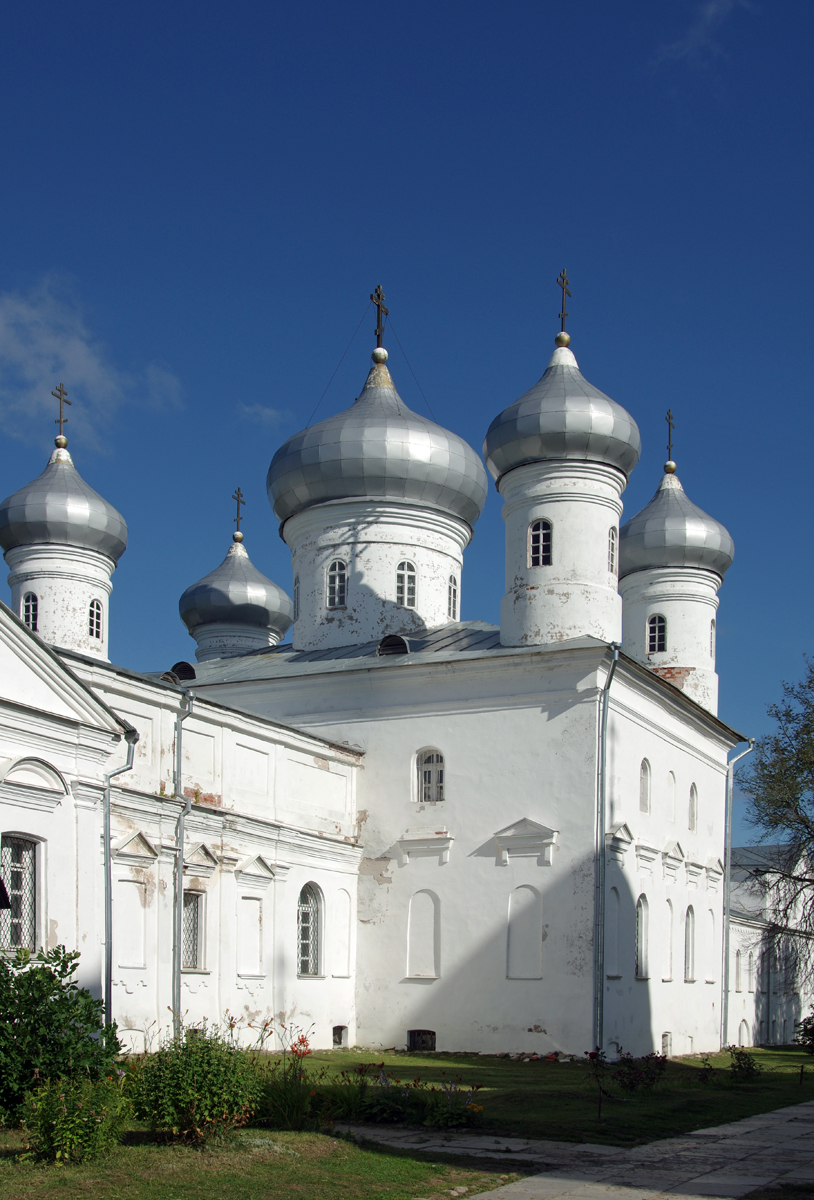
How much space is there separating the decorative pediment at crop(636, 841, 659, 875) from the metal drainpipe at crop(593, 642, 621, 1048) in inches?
62.5

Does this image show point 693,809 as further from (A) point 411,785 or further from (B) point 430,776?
(A) point 411,785

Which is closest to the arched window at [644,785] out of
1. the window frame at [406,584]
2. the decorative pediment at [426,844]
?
the decorative pediment at [426,844]

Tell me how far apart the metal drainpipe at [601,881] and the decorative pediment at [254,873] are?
176 inches

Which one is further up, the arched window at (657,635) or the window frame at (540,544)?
the window frame at (540,544)

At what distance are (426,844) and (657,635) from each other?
8717 mm

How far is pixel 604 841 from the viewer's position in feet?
57.8

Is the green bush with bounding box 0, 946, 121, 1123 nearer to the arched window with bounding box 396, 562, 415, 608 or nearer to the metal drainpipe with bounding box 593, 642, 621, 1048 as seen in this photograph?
the metal drainpipe with bounding box 593, 642, 621, 1048

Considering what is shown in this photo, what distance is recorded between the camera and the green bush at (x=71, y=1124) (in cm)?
785

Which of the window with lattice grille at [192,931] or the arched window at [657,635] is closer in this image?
the window with lattice grille at [192,931]

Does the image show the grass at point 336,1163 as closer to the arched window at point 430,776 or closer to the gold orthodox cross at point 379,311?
the arched window at point 430,776

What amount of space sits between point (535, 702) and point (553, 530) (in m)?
2.83

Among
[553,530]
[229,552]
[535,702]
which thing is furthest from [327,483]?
[229,552]

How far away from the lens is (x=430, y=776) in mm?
19219

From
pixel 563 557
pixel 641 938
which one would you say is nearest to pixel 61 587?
pixel 563 557
